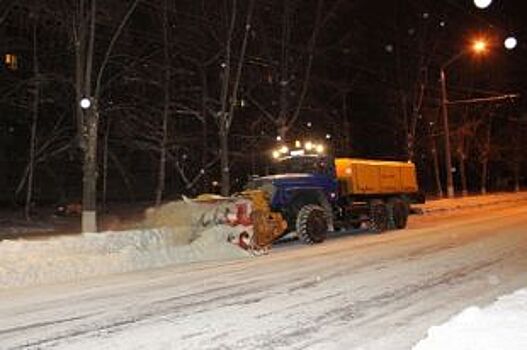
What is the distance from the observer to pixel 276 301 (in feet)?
38.6

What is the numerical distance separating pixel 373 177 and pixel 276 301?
14841mm

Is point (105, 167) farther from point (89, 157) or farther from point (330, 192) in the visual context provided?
point (330, 192)

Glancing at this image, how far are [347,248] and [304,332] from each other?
10569 mm

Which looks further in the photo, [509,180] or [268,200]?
[509,180]

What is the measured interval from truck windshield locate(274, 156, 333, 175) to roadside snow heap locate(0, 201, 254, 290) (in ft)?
12.9

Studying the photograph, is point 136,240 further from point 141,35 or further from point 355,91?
point 355,91

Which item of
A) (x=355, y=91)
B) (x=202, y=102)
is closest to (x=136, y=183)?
(x=202, y=102)

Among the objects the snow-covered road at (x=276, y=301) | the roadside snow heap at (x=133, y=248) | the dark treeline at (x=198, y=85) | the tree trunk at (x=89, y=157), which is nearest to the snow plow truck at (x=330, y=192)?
the roadside snow heap at (x=133, y=248)

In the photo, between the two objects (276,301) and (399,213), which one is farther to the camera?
(399,213)

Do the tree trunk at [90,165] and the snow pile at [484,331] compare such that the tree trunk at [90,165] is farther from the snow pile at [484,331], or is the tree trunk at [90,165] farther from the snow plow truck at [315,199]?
the snow pile at [484,331]

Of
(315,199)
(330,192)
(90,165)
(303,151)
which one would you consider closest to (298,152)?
(303,151)

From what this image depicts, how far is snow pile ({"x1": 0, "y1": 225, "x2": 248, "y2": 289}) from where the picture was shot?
622 inches

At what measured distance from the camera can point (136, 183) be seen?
4844 centimetres

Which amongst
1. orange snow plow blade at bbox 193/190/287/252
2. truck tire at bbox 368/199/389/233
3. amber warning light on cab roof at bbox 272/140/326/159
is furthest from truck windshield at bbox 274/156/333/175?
orange snow plow blade at bbox 193/190/287/252
